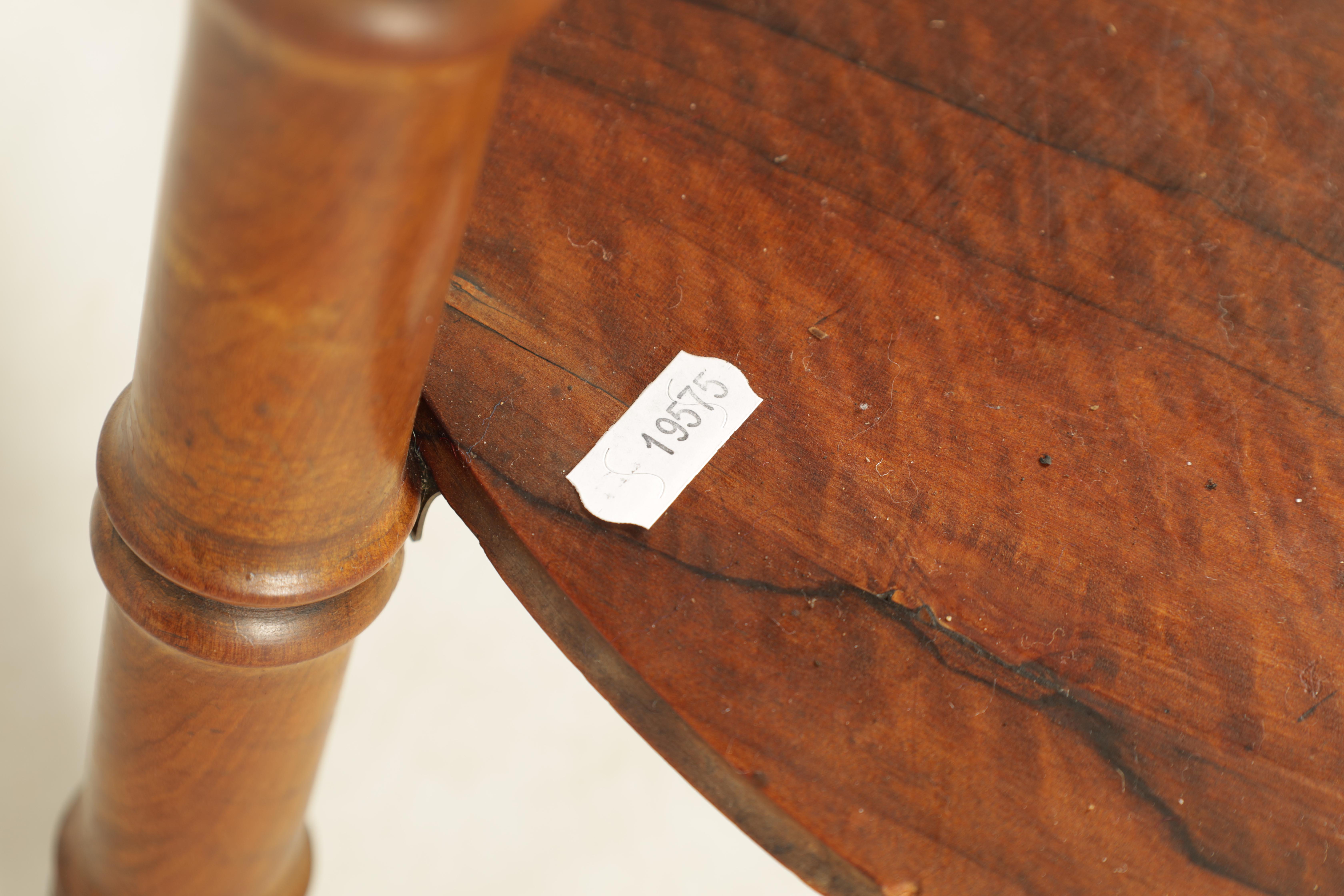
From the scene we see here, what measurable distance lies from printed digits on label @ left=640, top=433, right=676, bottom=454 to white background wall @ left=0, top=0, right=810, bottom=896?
21.7 inches

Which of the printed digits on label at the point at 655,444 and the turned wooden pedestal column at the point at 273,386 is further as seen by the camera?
the printed digits on label at the point at 655,444

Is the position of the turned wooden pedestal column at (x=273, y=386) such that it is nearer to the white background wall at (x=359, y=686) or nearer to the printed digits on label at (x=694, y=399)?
the printed digits on label at (x=694, y=399)

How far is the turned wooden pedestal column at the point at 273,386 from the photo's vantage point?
258mm

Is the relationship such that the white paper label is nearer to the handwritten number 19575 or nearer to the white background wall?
the handwritten number 19575

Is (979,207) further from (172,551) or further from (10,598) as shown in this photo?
(10,598)

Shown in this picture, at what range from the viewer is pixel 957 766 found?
41 centimetres

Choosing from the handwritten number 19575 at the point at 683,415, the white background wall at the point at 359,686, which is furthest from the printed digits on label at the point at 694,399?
the white background wall at the point at 359,686

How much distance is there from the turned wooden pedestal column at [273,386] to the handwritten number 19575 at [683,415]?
0.09m

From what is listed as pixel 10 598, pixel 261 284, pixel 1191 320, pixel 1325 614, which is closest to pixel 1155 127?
pixel 1191 320

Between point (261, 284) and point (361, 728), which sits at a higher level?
point (261, 284)

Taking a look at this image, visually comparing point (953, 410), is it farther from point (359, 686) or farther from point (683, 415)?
point (359, 686)

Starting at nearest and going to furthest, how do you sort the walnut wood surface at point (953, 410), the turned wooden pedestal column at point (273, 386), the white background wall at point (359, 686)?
the turned wooden pedestal column at point (273, 386) < the walnut wood surface at point (953, 410) < the white background wall at point (359, 686)

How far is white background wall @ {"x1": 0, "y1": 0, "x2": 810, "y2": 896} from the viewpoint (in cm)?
92

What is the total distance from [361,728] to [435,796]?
79mm
